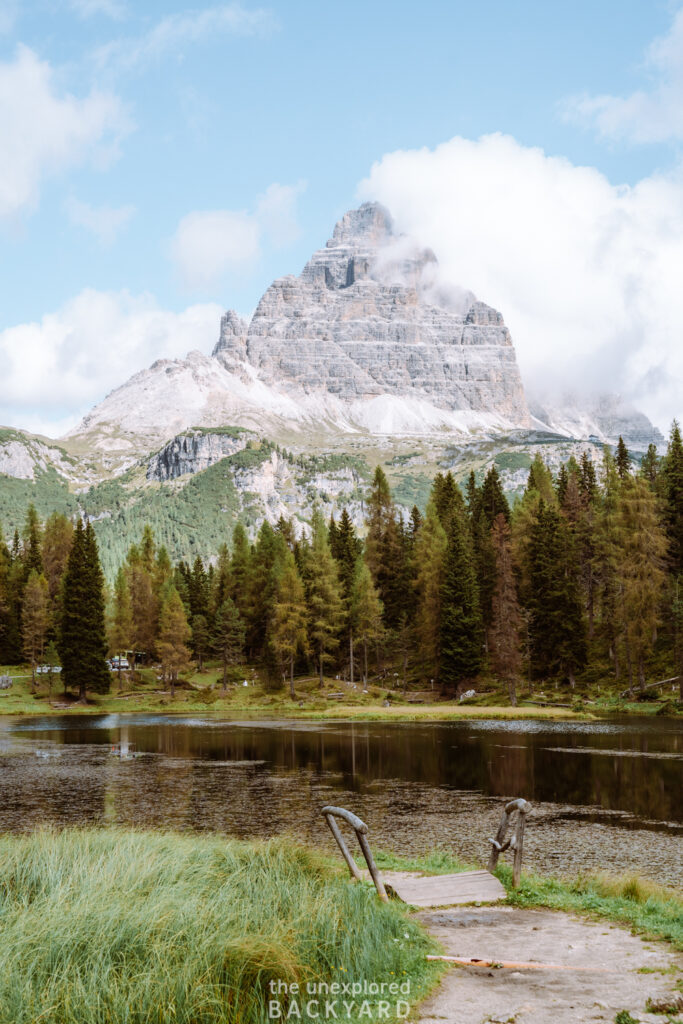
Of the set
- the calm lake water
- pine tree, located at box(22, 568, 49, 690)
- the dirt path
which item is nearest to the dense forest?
pine tree, located at box(22, 568, 49, 690)

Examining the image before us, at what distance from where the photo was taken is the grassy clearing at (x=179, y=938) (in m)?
7.94

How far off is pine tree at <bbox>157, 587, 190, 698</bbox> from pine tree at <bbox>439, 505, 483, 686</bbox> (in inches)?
1114

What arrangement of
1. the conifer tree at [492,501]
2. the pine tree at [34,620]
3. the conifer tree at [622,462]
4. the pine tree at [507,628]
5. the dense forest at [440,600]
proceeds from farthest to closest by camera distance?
the conifer tree at [492,501]
the conifer tree at [622,462]
the pine tree at [34,620]
the dense forest at [440,600]
the pine tree at [507,628]

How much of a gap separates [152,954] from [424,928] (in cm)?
444

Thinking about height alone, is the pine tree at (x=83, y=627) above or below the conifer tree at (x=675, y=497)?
below

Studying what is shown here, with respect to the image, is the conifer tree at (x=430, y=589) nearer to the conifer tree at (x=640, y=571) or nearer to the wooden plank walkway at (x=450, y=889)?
the conifer tree at (x=640, y=571)

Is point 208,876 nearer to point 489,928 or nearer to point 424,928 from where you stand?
point 424,928

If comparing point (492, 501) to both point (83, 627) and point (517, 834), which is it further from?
point (517, 834)

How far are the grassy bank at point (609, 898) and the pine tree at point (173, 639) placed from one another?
73.0 meters

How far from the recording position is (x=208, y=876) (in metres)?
12.1

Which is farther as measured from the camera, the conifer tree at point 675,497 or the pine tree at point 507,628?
the conifer tree at point 675,497

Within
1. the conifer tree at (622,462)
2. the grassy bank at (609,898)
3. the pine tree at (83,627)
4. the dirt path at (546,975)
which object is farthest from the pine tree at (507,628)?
the dirt path at (546,975)

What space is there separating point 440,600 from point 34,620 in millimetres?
43648

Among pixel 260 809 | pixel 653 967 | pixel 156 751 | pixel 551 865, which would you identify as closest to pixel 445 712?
pixel 156 751
